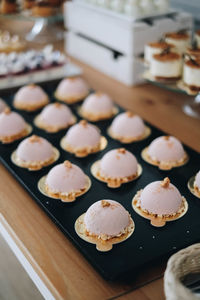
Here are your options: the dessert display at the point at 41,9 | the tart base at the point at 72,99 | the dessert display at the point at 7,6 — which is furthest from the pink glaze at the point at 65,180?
the dessert display at the point at 7,6

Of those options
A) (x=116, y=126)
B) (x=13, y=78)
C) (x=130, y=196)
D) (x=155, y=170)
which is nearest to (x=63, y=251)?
(x=130, y=196)

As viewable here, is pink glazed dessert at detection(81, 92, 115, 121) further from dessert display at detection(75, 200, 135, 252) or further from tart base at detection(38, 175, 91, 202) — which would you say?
dessert display at detection(75, 200, 135, 252)

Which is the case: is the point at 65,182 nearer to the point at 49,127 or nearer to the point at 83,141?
the point at 83,141

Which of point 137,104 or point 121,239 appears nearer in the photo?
point 121,239

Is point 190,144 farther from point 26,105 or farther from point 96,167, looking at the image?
point 26,105

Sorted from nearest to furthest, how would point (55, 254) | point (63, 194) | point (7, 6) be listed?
point (55, 254) < point (63, 194) < point (7, 6)

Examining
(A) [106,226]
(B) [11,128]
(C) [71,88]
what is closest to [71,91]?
(C) [71,88]

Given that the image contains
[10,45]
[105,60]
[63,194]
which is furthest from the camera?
[10,45]

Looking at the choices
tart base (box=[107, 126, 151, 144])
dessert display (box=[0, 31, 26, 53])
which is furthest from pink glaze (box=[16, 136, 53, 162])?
dessert display (box=[0, 31, 26, 53])
